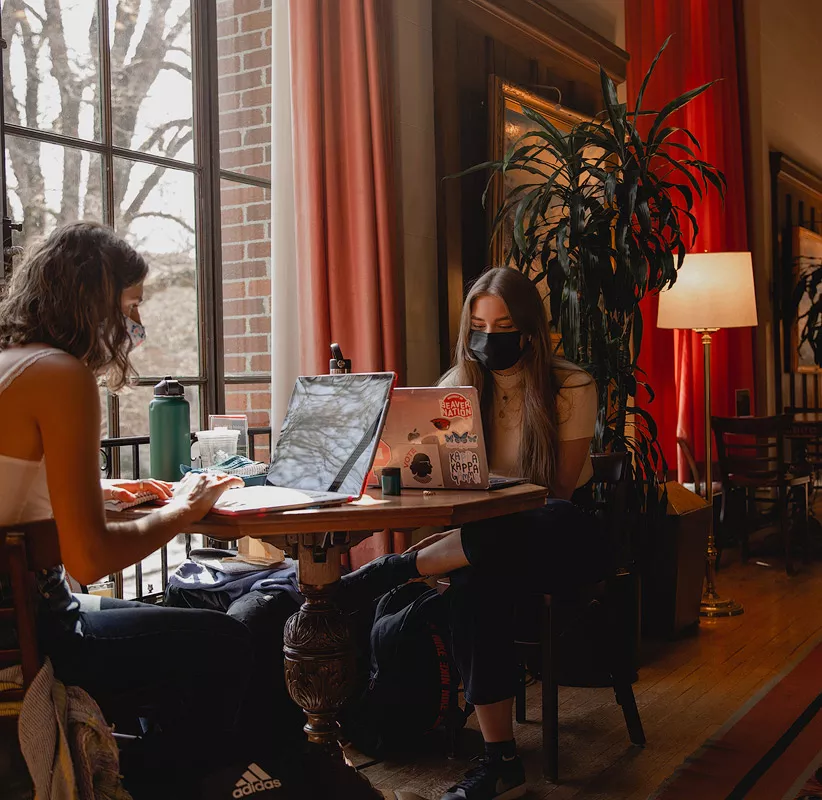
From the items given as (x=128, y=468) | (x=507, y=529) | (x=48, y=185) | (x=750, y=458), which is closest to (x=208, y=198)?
(x=48, y=185)

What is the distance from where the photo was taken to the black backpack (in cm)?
231

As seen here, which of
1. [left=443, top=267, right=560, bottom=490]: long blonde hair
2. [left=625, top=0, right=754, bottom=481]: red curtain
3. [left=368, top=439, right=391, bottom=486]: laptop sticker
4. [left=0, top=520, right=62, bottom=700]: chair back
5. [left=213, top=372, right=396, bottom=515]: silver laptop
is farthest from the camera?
[left=625, top=0, right=754, bottom=481]: red curtain

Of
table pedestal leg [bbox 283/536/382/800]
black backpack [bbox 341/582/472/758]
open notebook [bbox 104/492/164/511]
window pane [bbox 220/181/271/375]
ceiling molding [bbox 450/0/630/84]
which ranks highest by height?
ceiling molding [bbox 450/0/630/84]

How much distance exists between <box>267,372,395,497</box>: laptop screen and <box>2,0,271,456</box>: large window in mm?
920

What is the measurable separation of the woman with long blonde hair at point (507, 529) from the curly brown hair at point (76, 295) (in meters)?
0.92

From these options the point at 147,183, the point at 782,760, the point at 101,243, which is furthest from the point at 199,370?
the point at 782,760

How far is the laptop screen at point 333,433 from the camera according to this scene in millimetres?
1718

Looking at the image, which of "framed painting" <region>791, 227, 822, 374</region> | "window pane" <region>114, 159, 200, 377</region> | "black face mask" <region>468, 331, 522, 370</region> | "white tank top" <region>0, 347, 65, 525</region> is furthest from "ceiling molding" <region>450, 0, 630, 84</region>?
"framed painting" <region>791, 227, 822, 374</region>

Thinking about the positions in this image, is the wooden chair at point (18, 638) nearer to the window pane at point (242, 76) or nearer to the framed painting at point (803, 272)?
the window pane at point (242, 76)

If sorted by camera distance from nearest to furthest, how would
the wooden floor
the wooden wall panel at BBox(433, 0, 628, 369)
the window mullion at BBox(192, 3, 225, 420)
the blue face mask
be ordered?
the blue face mask, the wooden floor, the window mullion at BBox(192, 3, 225, 420), the wooden wall panel at BBox(433, 0, 628, 369)

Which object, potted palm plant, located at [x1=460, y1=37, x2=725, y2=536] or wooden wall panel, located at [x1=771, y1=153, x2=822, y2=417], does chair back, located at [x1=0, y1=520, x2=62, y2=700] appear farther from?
wooden wall panel, located at [x1=771, y1=153, x2=822, y2=417]

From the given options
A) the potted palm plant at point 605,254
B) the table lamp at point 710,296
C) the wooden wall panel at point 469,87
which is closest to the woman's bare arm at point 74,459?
the potted palm plant at point 605,254

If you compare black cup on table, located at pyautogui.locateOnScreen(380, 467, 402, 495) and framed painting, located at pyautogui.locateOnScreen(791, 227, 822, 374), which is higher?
framed painting, located at pyautogui.locateOnScreen(791, 227, 822, 374)

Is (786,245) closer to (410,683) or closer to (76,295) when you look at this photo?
(410,683)
